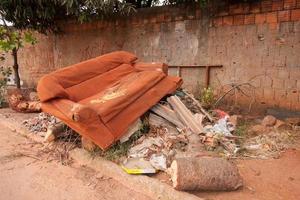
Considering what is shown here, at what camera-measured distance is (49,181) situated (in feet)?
11.0

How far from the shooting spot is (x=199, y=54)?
5832mm

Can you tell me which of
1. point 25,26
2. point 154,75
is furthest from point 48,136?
point 25,26

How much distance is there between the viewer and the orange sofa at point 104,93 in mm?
3479

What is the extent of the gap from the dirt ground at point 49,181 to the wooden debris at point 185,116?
4.42ft

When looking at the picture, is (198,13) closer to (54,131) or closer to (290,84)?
(290,84)

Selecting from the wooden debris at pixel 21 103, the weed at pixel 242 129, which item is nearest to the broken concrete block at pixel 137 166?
the weed at pixel 242 129

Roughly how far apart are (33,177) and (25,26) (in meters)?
6.00

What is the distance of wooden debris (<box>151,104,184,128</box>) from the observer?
4188mm

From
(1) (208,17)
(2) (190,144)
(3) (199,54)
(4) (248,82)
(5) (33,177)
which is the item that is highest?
(1) (208,17)

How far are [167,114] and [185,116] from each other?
27 centimetres

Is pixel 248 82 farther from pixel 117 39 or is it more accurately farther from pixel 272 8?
pixel 117 39

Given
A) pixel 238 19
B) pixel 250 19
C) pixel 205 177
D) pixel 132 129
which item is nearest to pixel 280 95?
pixel 250 19

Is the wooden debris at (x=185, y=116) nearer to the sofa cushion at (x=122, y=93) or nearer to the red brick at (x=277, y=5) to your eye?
the sofa cushion at (x=122, y=93)

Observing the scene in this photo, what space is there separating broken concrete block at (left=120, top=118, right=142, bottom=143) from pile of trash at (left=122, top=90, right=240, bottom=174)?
0.14m
